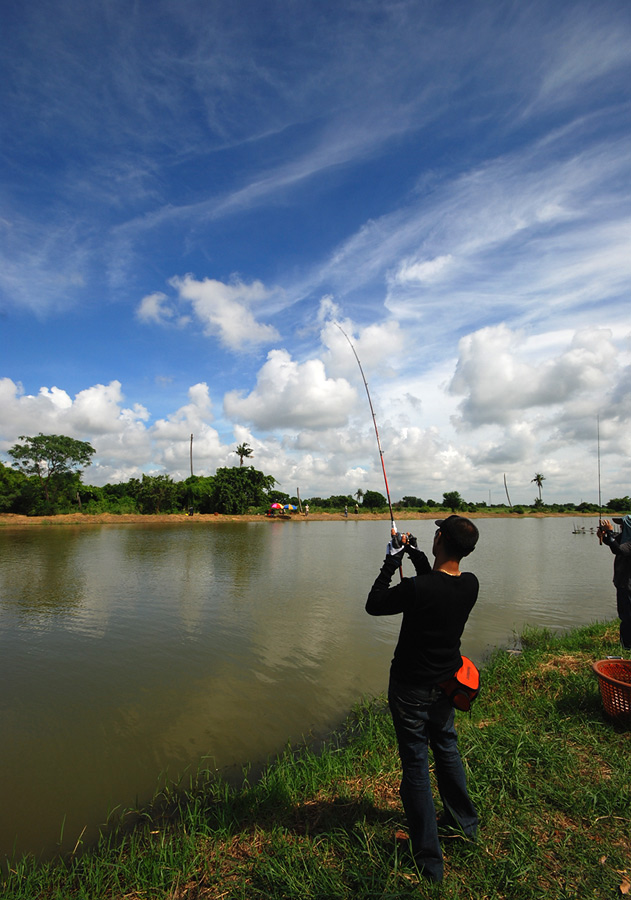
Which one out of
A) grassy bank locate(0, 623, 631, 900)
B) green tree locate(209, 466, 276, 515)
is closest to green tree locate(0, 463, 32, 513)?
green tree locate(209, 466, 276, 515)

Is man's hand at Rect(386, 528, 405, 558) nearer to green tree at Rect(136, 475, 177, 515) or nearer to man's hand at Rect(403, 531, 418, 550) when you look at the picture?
man's hand at Rect(403, 531, 418, 550)

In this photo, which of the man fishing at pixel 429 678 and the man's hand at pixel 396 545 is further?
the man's hand at pixel 396 545

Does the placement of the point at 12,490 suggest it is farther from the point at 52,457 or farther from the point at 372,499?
the point at 372,499

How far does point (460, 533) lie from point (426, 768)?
4.89 ft

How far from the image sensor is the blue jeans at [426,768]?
2.72 meters

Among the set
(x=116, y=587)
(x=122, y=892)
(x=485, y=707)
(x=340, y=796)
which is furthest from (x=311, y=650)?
(x=116, y=587)

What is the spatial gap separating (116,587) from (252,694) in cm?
926

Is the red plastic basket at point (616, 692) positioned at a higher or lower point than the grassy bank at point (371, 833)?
higher

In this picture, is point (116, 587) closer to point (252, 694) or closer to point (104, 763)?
point (252, 694)

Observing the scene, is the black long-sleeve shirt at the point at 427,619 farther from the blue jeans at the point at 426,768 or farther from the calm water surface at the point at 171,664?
the calm water surface at the point at 171,664

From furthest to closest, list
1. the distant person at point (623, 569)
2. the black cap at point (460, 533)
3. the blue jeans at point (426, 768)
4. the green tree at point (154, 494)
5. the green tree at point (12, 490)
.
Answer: the green tree at point (154, 494)
the green tree at point (12, 490)
the distant person at point (623, 569)
the black cap at point (460, 533)
the blue jeans at point (426, 768)

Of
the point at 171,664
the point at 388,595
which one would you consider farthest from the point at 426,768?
the point at 171,664

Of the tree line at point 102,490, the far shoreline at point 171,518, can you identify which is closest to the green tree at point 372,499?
the far shoreline at point 171,518

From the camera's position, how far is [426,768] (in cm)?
278
